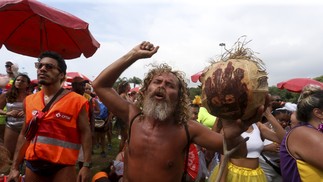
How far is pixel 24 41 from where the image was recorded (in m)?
5.61

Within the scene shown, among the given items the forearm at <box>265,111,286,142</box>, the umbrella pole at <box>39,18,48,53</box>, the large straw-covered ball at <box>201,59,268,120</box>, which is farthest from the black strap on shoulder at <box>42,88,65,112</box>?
the forearm at <box>265,111,286,142</box>

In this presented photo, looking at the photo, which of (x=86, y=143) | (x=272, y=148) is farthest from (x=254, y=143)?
(x=86, y=143)

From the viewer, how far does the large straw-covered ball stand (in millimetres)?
1879

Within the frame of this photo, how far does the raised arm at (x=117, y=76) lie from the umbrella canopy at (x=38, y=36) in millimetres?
2057

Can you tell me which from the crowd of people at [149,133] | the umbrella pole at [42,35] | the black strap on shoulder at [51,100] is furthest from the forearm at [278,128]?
the umbrella pole at [42,35]

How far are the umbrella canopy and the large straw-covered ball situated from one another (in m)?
3.28

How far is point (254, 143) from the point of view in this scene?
4.28m

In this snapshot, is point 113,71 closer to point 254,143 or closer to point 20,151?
point 20,151

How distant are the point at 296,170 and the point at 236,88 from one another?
51.3 inches

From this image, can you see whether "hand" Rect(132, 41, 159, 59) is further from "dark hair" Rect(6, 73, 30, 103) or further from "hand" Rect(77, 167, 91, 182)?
"dark hair" Rect(6, 73, 30, 103)

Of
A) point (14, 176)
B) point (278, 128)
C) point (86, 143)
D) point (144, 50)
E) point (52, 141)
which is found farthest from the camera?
point (278, 128)

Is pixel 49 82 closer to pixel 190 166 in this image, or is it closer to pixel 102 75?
pixel 102 75

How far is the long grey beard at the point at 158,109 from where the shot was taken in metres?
2.81

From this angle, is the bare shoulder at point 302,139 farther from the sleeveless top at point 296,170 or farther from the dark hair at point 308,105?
the dark hair at point 308,105
